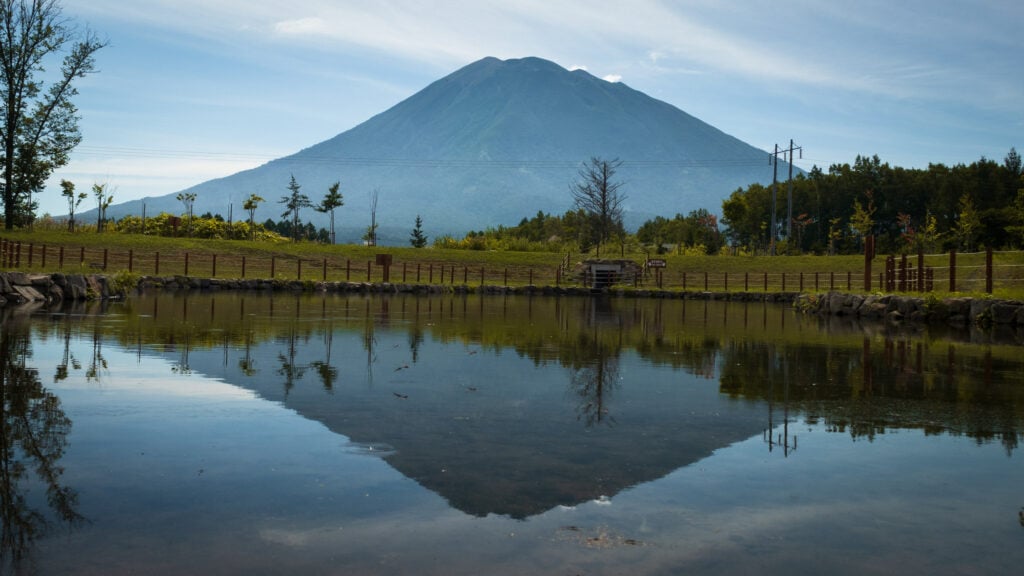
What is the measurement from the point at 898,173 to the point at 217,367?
298ft

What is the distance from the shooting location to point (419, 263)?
170ft

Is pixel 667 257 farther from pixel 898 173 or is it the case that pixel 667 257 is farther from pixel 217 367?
pixel 217 367

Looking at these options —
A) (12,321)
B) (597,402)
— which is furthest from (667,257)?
(597,402)

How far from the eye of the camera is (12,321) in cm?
1420

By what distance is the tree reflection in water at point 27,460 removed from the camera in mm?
3434

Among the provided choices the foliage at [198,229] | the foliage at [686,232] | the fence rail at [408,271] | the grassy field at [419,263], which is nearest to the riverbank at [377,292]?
the fence rail at [408,271]

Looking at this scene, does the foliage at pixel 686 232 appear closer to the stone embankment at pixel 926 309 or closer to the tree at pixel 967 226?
the tree at pixel 967 226

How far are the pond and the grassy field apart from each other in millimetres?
32351

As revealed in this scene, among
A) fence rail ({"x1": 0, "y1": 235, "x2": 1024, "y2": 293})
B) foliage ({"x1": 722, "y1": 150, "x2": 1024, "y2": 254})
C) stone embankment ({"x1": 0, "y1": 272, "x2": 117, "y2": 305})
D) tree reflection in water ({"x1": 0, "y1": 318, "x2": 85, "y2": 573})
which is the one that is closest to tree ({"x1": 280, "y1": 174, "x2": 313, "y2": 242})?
fence rail ({"x1": 0, "y1": 235, "x2": 1024, "y2": 293})

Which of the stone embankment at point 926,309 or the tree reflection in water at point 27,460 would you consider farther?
the stone embankment at point 926,309

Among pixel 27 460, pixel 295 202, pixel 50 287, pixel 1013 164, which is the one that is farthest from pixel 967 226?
pixel 27 460

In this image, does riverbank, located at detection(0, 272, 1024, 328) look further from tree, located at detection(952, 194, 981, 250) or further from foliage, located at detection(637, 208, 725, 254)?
foliage, located at detection(637, 208, 725, 254)

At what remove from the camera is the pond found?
3.39 meters

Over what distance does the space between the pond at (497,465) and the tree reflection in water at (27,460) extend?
20mm
